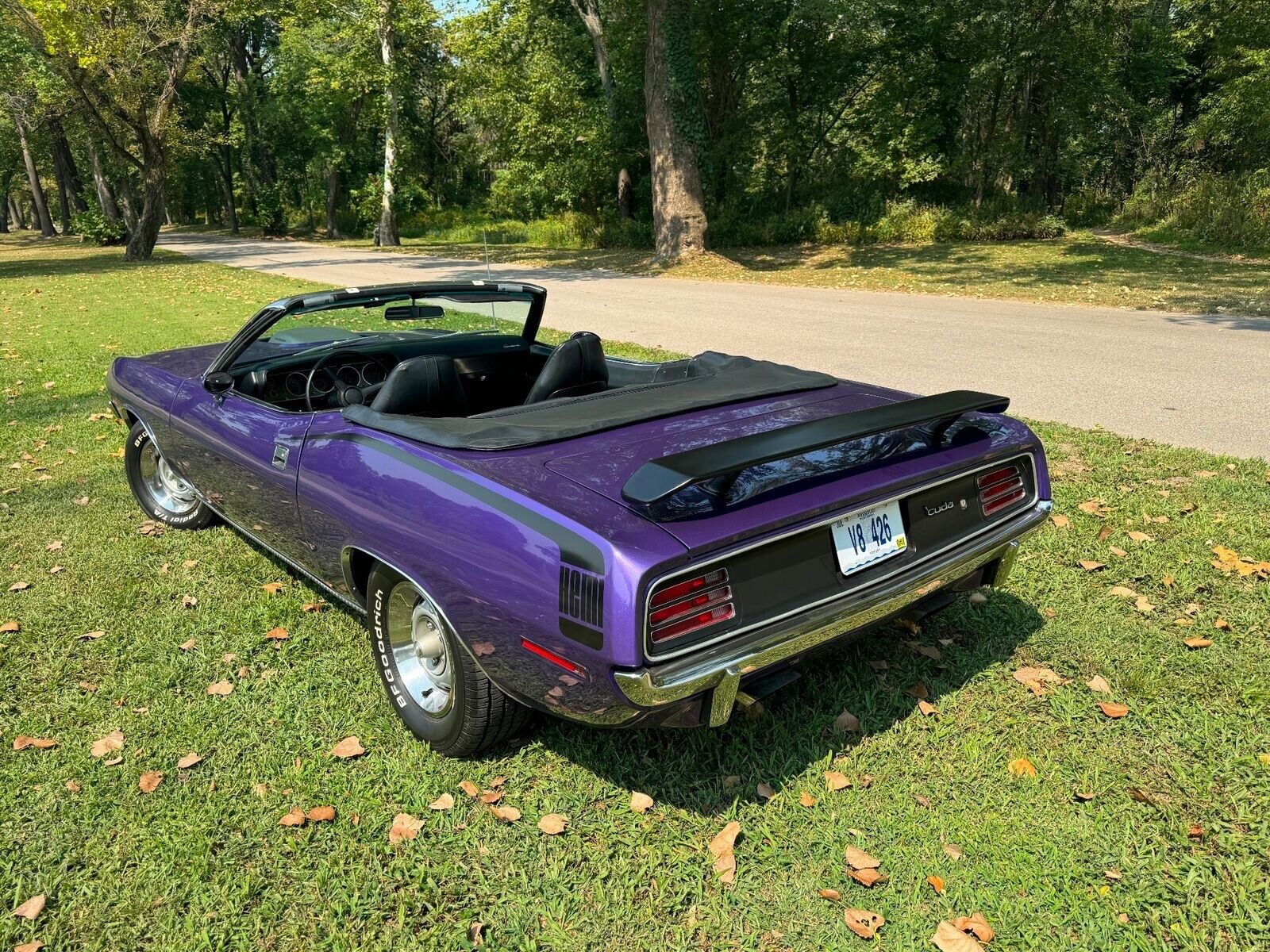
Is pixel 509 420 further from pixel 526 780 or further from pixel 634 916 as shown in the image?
pixel 634 916

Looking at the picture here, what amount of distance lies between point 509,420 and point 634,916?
5.16 ft

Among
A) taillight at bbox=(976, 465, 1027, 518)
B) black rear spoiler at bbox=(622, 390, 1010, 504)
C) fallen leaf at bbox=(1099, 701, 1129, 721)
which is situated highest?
black rear spoiler at bbox=(622, 390, 1010, 504)

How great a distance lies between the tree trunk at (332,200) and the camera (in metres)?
36.2

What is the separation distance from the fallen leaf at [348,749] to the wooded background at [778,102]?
17.7 metres

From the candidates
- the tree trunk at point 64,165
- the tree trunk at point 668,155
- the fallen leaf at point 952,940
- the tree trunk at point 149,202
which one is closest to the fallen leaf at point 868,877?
the fallen leaf at point 952,940

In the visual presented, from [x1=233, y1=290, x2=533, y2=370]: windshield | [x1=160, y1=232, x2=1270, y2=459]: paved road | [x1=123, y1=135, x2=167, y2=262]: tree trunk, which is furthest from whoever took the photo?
[x1=123, y1=135, x2=167, y2=262]: tree trunk

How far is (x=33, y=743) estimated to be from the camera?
2936 mm

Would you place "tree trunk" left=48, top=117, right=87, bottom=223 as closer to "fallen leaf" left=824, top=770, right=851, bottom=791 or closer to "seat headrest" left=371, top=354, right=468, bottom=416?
"seat headrest" left=371, top=354, right=468, bottom=416

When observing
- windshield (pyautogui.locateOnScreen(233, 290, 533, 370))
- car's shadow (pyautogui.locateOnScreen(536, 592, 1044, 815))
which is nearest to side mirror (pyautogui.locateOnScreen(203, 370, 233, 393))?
windshield (pyautogui.locateOnScreen(233, 290, 533, 370))

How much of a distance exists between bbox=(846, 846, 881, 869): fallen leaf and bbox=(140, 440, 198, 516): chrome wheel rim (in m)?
3.80

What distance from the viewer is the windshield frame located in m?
3.40

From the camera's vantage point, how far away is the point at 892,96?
80.1ft

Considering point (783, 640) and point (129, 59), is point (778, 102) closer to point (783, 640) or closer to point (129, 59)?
point (129, 59)

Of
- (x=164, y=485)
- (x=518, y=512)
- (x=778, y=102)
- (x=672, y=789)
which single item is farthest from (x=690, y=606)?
(x=778, y=102)
